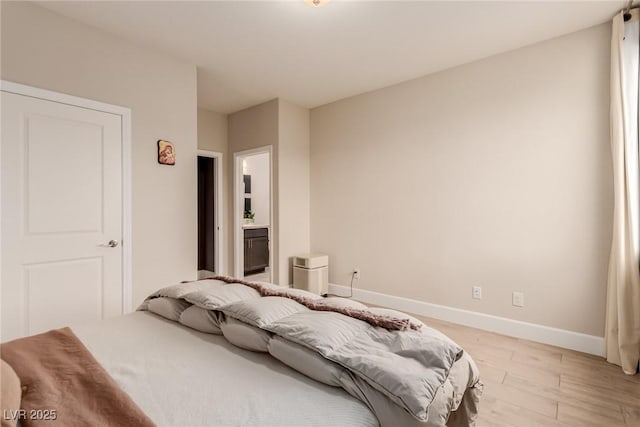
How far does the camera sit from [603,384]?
2094 millimetres

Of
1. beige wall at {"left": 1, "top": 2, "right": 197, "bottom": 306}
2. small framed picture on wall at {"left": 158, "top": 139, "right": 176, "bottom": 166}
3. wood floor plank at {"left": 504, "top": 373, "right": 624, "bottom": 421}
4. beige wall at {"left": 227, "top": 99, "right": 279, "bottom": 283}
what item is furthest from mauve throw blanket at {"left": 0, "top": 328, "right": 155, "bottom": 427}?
beige wall at {"left": 227, "top": 99, "right": 279, "bottom": 283}

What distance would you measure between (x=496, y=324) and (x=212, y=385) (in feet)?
9.34

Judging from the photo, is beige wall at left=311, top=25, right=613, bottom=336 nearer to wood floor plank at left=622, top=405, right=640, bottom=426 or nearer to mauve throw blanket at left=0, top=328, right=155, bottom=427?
wood floor plank at left=622, top=405, right=640, bottom=426

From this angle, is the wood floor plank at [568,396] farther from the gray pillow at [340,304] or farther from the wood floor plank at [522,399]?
the gray pillow at [340,304]

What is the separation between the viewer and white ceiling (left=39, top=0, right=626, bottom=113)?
2305 millimetres

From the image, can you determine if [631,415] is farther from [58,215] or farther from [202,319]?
[58,215]

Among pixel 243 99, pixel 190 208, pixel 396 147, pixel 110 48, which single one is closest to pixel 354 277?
pixel 396 147

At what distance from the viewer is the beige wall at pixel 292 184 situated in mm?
4195

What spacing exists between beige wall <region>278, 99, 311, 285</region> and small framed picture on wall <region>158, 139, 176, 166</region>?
143 centimetres

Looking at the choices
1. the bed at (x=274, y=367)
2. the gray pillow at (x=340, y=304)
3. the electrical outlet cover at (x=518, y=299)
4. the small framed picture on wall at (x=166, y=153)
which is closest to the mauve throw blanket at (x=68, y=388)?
the bed at (x=274, y=367)

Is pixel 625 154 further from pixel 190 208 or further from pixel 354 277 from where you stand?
pixel 190 208

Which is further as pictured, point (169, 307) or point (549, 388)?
point (549, 388)

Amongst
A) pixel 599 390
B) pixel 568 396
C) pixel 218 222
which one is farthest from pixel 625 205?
pixel 218 222

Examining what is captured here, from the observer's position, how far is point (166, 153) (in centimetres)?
297
